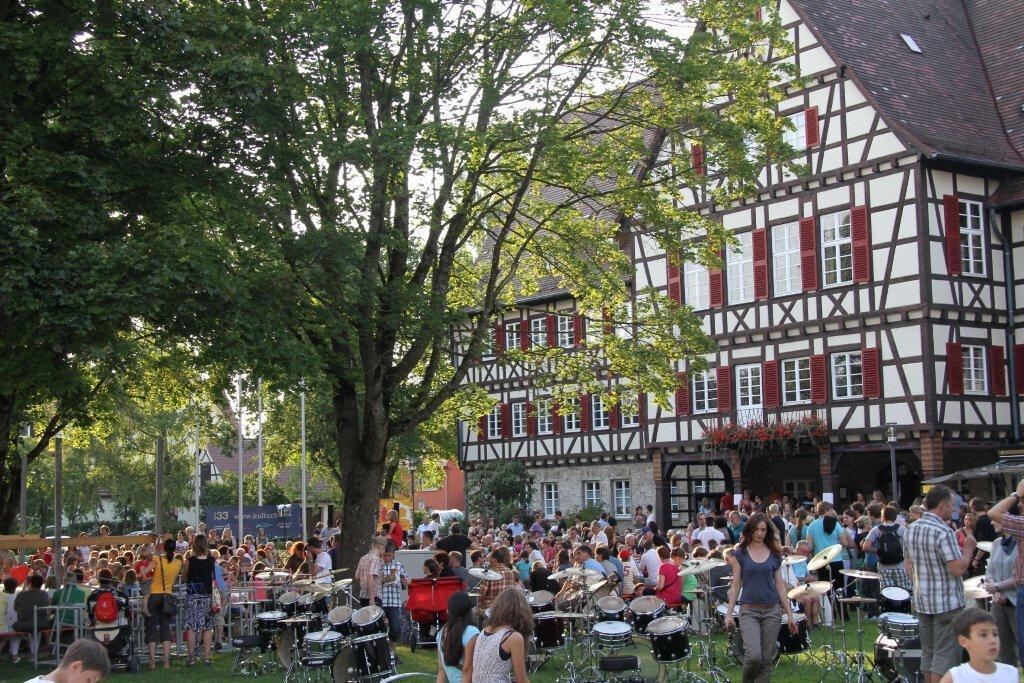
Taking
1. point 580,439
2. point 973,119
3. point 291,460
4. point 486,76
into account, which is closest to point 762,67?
point 486,76

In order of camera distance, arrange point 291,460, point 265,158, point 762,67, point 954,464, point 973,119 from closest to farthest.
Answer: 1. point 265,158
2. point 762,67
3. point 954,464
4. point 973,119
5. point 291,460

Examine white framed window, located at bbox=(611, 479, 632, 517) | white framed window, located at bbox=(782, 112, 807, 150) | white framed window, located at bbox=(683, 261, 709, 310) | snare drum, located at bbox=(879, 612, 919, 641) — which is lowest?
snare drum, located at bbox=(879, 612, 919, 641)

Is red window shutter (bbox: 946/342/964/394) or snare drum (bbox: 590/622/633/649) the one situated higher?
red window shutter (bbox: 946/342/964/394)

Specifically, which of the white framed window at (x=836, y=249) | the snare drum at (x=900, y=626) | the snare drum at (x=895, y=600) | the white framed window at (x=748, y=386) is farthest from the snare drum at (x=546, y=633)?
the white framed window at (x=748, y=386)

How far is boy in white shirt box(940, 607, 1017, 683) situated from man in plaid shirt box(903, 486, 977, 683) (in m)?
3.43

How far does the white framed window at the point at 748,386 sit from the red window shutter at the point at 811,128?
621 cm

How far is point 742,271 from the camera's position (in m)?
35.7

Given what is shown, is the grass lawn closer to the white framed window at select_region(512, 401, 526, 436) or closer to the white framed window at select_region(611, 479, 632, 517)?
the white framed window at select_region(611, 479, 632, 517)

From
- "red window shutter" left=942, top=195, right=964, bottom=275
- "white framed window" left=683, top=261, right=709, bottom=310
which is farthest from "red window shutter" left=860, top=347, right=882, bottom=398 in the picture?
"white framed window" left=683, top=261, right=709, bottom=310

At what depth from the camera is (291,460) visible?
51.2 meters

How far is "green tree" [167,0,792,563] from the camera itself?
16812 mm

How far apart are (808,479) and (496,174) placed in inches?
650

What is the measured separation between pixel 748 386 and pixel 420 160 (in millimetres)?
19570

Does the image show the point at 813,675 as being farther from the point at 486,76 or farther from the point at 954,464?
the point at 954,464
